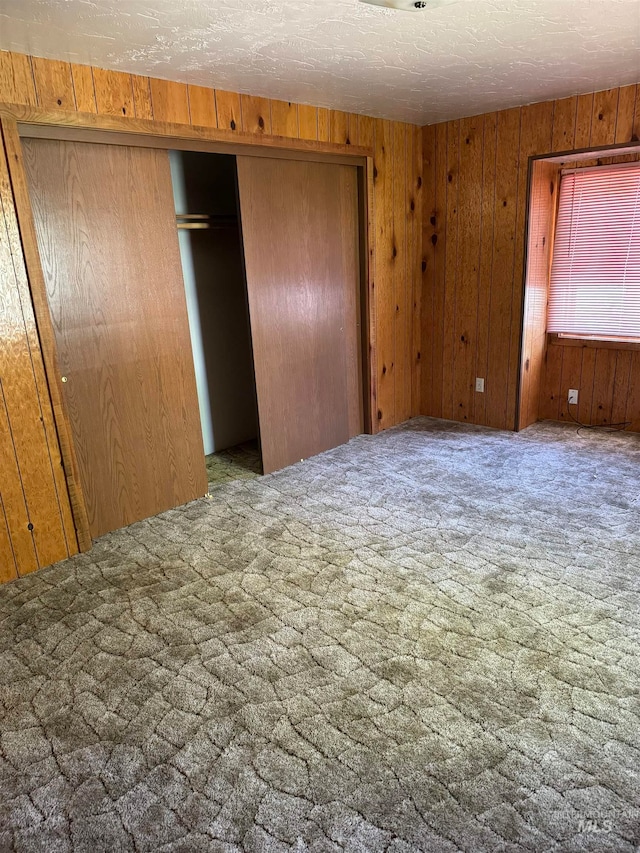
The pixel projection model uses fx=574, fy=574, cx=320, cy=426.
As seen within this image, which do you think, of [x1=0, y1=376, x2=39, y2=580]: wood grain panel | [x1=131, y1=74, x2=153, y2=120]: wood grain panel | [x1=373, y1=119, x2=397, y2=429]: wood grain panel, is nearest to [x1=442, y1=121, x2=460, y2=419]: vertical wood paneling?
[x1=373, y1=119, x2=397, y2=429]: wood grain panel

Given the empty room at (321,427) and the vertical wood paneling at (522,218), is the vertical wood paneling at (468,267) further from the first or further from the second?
the vertical wood paneling at (522,218)

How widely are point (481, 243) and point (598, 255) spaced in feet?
2.91

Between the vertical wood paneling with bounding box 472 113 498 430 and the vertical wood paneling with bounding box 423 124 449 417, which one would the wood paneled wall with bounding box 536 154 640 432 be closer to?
the vertical wood paneling with bounding box 472 113 498 430

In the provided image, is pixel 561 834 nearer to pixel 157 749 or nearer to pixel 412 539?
pixel 157 749

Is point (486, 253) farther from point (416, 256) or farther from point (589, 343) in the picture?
point (589, 343)

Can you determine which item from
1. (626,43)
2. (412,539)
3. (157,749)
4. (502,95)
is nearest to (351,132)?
(502,95)

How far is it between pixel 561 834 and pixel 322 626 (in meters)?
1.10

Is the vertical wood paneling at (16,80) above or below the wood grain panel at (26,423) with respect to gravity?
above

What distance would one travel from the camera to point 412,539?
3.06 m

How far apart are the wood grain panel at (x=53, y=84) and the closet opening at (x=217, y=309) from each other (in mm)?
1107

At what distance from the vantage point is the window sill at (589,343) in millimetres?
4375

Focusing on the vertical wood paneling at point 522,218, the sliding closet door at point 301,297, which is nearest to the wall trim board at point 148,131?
the sliding closet door at point 301,297

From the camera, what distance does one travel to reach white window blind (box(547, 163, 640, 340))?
424 centimetres

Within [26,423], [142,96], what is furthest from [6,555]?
[142,96]
